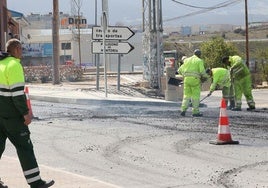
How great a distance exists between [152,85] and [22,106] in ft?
77.3

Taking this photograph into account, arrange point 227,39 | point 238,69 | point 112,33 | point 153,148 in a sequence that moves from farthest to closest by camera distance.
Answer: point 227,39
point 112,33
point 238,69
point 153,148

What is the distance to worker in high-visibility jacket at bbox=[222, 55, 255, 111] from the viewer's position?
57.3ft

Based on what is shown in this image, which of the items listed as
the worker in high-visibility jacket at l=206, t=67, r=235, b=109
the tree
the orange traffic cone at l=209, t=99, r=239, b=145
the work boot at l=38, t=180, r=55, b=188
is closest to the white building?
the tree

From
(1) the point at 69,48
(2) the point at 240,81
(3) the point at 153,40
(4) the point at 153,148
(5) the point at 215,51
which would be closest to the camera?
(4) the point at 153,148

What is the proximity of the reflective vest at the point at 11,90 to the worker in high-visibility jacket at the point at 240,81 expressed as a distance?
1132cm

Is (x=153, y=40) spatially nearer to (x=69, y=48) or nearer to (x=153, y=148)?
(x=153, y=148)


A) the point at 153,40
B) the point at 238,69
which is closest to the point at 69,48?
the point at 153,40

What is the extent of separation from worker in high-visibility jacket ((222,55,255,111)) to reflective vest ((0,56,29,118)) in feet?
37.1

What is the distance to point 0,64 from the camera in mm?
6992

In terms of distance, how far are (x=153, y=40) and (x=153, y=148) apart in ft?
64.3

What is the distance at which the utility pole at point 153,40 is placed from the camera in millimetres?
29109

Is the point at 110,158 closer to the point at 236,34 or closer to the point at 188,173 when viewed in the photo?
the point at 188,173

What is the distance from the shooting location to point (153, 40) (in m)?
29.8

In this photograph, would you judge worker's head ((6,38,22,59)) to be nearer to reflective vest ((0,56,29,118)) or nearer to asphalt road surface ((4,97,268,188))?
reflective vest ((0,56,29,118))
